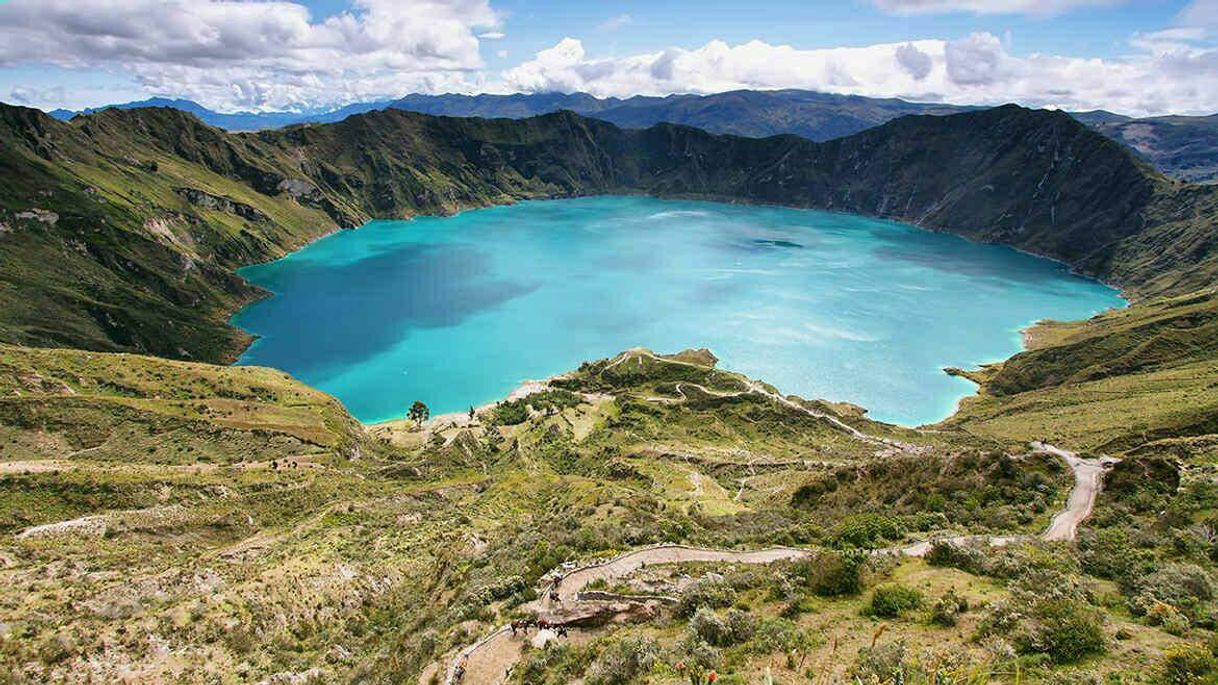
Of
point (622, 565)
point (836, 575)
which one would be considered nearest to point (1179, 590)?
point (836, 575)

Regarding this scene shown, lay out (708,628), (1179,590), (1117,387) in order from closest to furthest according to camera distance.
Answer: (1179,590)
(708,628)
(1117,387)

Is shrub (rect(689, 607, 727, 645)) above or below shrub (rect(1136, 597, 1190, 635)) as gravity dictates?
below

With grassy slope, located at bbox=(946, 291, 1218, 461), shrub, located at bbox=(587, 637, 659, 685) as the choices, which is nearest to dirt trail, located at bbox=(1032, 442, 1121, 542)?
grassy slope, located at bbox=(946, 291, 1218, 461)

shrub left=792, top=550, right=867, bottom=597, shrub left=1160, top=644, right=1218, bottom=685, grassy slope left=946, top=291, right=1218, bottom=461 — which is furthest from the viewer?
grassy slope left=946, top=291, right=1218, bottom=461

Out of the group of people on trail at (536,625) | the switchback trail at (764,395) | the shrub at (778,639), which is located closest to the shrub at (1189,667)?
the shrub at (778,639)

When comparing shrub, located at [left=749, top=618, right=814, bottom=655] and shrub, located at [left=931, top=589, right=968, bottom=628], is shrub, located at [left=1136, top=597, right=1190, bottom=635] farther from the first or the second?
shrub, located at [left=749, top=618, right=814, bottom=655]

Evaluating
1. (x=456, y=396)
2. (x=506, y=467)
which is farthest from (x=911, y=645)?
(x=456, y=396)

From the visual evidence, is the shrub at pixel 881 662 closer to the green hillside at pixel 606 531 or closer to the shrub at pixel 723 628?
the green hillside at pixel 606 531

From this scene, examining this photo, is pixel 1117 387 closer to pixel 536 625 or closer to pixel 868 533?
pixel 868 533
